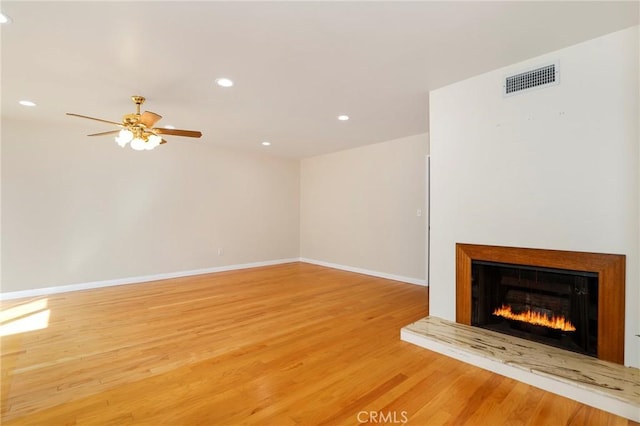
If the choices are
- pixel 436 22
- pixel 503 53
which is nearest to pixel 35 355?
pixel 436 22

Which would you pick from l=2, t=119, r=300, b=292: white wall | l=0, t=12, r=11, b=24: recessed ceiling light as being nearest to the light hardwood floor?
l=2, t=119, r=300, b=292: white wall

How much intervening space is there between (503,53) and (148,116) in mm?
3365

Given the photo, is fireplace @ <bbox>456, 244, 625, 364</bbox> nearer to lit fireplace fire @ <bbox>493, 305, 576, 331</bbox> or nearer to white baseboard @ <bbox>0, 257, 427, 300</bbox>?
lit fireplace fire @ <bbox>493, 305, 576, 331</bbox>

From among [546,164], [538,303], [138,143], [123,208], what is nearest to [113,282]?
[123,208]

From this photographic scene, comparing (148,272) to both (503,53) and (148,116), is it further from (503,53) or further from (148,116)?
(503,53)

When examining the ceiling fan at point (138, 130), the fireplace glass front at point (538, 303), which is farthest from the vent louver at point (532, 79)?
the ceiling fan at point (138, 130)

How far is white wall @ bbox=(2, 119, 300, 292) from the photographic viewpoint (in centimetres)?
414

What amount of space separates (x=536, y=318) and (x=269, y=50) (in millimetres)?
3250

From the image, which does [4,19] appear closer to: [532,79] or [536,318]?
[532,79]

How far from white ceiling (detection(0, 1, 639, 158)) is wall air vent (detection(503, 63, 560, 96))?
0.46 feet

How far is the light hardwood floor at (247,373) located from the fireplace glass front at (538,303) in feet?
2.15

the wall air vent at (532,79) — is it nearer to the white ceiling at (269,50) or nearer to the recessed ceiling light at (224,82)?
the white ceiling at (269,50)

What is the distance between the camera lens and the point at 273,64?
8.41ft

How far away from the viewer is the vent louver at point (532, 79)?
92.4 inches
